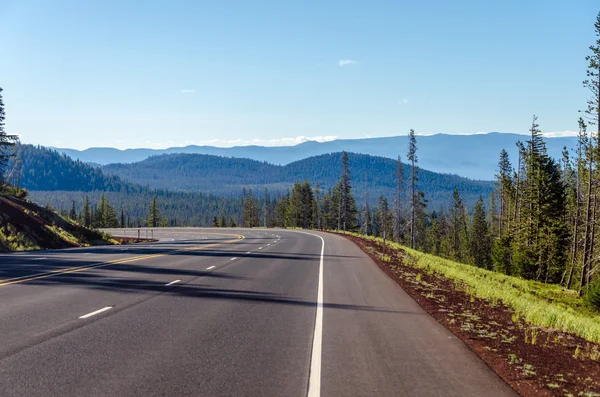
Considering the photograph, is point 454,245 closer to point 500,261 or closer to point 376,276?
point 500,261

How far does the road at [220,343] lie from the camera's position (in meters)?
6.05

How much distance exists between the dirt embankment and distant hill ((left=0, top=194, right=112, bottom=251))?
2473 centimetres

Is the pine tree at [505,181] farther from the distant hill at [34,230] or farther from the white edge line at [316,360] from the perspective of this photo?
the white edge line at [316,360]

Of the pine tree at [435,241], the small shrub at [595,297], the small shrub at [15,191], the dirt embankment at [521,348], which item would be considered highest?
the small shrub at [15,191]

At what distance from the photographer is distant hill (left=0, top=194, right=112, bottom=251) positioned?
1228 inches

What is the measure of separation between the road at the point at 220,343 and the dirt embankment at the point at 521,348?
301mm

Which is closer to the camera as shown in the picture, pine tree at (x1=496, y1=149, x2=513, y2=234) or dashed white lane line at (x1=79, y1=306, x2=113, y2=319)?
dashed white lane line at (x1=79, y1=306, x2=113, y2=319)

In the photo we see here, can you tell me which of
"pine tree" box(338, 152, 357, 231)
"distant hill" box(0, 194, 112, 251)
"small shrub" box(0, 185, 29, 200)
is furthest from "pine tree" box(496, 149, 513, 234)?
"small shrub" box(0, 185, 29, 200)

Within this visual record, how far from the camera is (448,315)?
1168 cm

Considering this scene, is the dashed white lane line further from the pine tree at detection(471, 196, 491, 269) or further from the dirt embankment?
the pine tree at detection(471, 196, 491, 269)

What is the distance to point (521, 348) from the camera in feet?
28.0

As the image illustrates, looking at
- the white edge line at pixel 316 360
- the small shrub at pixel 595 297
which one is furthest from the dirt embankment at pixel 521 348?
the small shrub at pixel 595 297

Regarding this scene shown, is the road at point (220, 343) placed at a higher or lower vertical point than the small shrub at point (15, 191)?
lower

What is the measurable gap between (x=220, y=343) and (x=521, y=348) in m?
4.60
